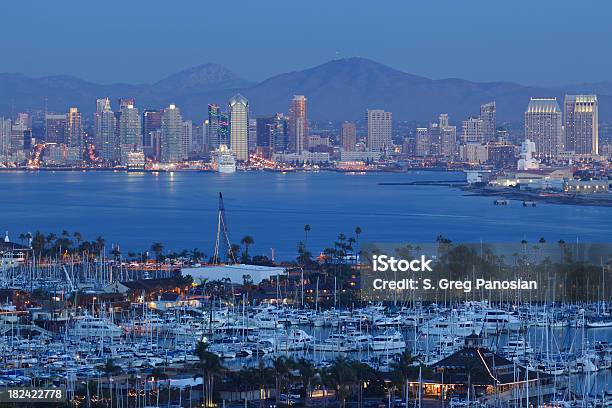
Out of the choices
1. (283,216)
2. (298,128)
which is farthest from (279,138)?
(283,216)

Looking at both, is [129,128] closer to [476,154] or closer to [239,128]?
[239,128]

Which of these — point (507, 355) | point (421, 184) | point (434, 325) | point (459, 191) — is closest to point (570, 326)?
point (434, 325)

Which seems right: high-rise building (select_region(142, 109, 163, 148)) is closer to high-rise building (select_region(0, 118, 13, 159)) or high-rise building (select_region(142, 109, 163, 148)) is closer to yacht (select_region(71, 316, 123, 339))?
high-rise building (select_region(0, 118, 13, 159))

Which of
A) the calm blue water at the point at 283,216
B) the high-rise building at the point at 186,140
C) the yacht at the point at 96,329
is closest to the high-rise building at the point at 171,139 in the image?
the high-rise building at the point at 186,140

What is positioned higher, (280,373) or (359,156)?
(280,373)

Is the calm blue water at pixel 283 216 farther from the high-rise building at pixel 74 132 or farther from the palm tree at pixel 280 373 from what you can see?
the high-rise building at pixel 74 132

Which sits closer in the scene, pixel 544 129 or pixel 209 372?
pixel 209 372

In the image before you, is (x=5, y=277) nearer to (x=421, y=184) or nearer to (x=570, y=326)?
(x=570, y=326)
